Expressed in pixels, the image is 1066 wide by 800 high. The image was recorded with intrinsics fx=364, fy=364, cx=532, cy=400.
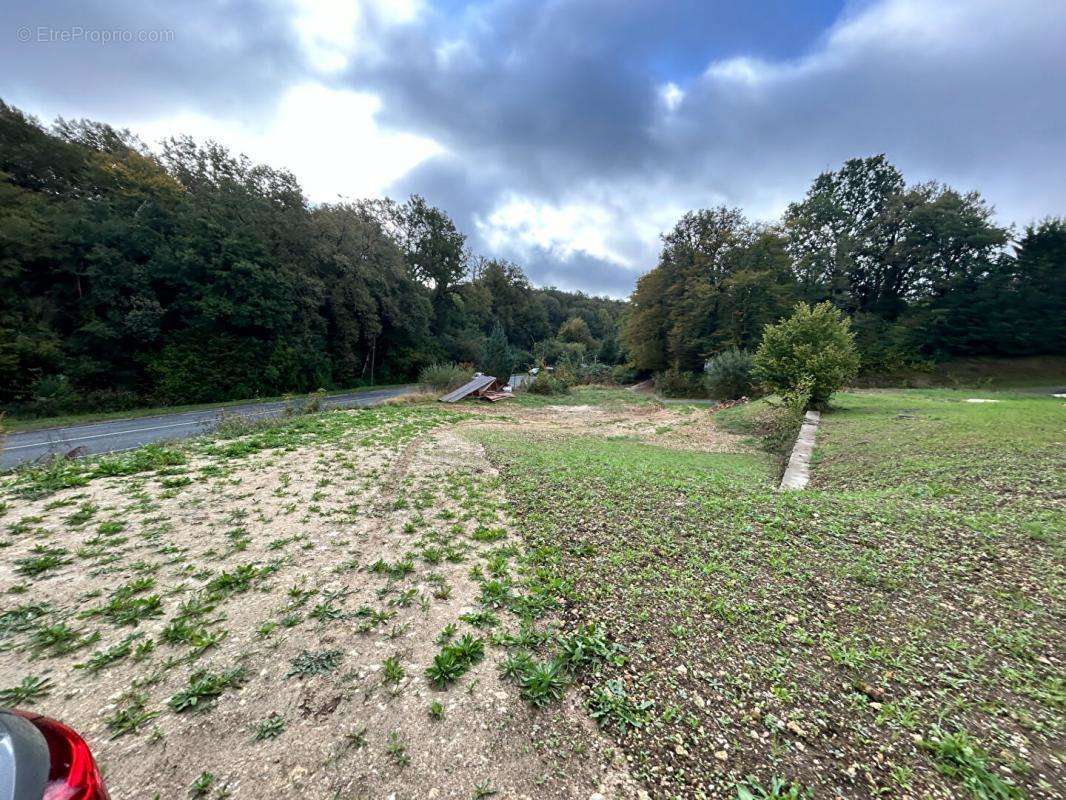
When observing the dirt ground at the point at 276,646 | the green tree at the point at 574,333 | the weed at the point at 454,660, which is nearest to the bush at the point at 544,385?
the dirt ground at the point at 276,646

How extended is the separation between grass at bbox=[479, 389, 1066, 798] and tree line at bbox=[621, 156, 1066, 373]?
785 inches

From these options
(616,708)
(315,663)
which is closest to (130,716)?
(315,663)

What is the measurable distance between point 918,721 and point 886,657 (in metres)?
0.45

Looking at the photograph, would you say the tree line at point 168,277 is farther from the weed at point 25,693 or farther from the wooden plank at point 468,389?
the weed at point 25,693

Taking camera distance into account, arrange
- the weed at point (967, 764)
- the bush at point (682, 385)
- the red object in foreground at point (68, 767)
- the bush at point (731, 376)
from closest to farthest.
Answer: the red object in foreground at point (68, 767) < the weed at point (967, 764) < the bush at point (731, 376) < the bush at point (682, 385)

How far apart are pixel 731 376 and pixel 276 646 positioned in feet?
62.2

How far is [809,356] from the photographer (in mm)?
11422

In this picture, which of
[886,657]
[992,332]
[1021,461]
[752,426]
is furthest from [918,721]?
[992,332]

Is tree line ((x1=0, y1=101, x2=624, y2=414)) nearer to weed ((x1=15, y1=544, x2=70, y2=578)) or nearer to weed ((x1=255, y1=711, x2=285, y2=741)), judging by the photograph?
weed ((x1=15, y1=544, x2=70, y2=578))

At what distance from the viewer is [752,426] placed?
37.3 ft

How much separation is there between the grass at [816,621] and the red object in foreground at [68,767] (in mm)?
1691

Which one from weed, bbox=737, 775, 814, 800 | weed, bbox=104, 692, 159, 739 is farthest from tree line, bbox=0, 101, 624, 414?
weed, bbox=737, 775, 814, 800

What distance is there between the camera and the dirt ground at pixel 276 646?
1.65 m

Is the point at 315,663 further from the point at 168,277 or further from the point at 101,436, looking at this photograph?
the point at 168,277
